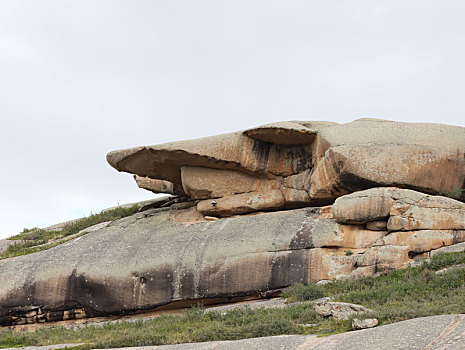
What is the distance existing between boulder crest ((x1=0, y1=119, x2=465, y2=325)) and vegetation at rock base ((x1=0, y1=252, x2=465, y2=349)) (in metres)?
1.48

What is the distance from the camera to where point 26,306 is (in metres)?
21.6

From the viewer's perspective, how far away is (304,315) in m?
13.9

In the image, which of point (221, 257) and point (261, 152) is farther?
point (261, 152)

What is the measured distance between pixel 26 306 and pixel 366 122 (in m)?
13.5

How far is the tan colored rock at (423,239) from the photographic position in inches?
740

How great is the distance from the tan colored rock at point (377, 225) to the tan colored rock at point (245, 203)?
4.33 meters

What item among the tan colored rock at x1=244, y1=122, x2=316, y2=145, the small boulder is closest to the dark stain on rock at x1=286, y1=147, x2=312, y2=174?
the tan colored rock at x1=244, y1=122, x2=316, y2=145

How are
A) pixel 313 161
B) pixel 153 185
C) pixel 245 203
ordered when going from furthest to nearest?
pixel 153 185, pixel 245 203, pixel 313 161

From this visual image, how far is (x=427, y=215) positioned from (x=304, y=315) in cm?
707

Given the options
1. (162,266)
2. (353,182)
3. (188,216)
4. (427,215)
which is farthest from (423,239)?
(188,216)

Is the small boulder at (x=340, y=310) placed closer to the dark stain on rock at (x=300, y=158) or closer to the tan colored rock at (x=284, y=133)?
the tan colored rock at (x=284, y=133)

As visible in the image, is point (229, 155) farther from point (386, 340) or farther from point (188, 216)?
point (386, 340)

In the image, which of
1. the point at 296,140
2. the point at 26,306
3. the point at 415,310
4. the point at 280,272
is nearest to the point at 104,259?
the point at 26,306

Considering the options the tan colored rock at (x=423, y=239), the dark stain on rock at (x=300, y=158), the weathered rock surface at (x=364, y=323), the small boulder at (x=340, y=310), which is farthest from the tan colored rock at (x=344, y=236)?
the weathered rock surface at (x=364, y=323)
